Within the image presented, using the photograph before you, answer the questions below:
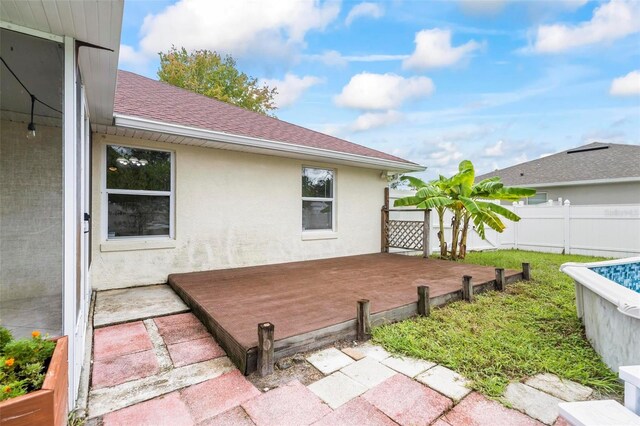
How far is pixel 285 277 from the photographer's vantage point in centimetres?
571

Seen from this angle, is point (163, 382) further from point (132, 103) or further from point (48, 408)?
point (132, 103)

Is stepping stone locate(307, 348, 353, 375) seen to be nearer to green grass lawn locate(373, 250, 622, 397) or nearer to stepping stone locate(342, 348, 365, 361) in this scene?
stepping stone locate(342, 348, 365, 361)

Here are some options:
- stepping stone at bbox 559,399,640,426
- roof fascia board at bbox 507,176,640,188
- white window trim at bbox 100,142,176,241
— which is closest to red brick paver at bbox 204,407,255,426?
stepping stone at bbox 559,399,640,426

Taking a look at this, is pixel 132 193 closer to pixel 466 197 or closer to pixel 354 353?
pixel 354 353

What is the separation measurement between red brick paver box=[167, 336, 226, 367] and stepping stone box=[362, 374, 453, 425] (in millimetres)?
1603

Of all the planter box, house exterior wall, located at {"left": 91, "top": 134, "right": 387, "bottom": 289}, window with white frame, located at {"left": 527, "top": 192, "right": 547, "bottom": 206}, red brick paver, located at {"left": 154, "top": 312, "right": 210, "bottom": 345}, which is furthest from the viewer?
window with white frame, located at {"left": 527, "top": 192, "right": 547, "bottom": 206}

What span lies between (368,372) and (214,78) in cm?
2254

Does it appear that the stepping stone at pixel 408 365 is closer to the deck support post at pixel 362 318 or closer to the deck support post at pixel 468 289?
the deck support post at pixel 362 318

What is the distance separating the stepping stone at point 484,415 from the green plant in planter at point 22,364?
253 centimetres

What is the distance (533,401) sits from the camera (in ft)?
7.48

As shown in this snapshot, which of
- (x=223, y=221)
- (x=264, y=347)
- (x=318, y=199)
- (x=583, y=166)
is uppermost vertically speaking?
(x=583, y=166)

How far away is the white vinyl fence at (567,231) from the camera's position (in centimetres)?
938

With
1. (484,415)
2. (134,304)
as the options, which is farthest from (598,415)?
(134,304)

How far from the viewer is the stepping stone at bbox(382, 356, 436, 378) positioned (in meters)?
2.71
